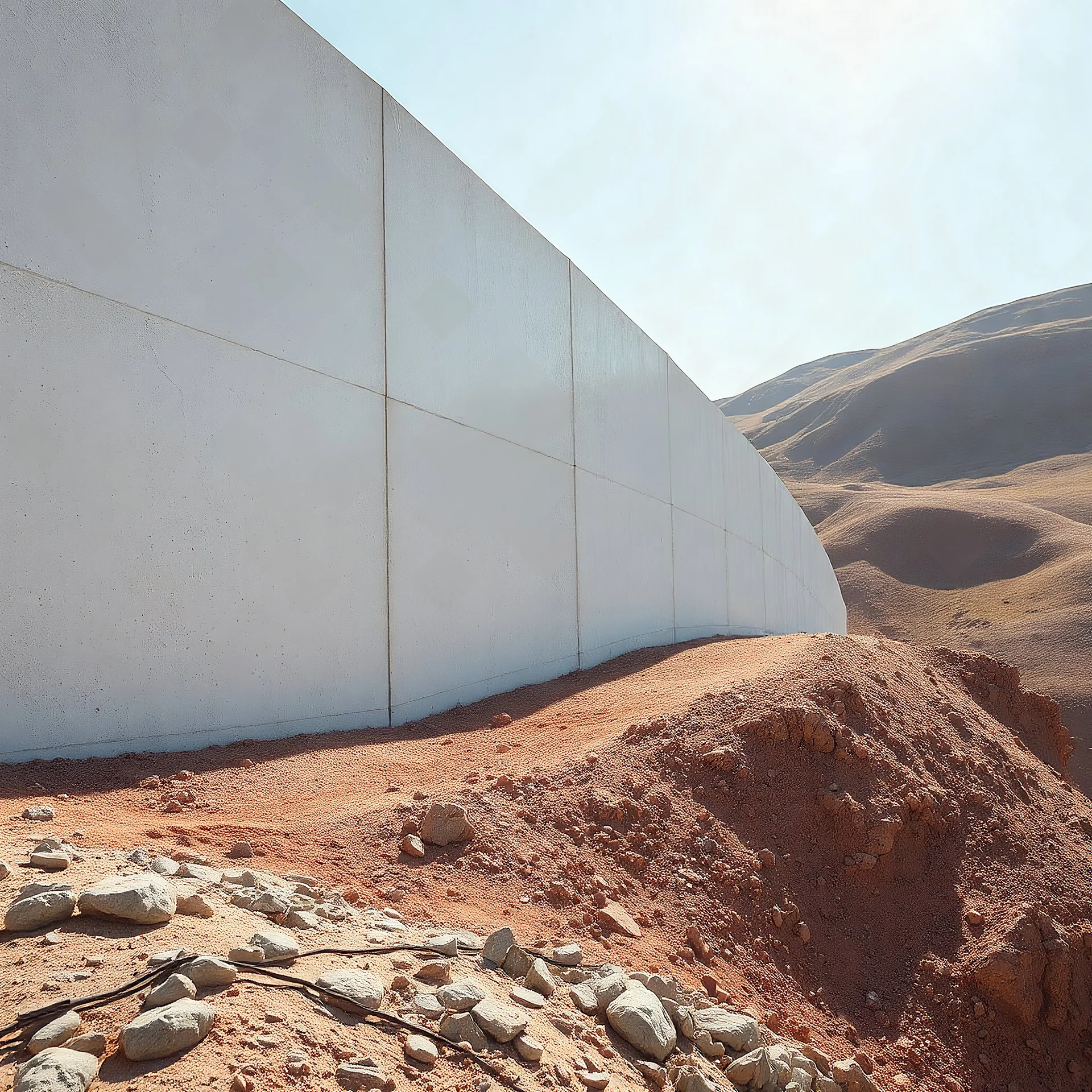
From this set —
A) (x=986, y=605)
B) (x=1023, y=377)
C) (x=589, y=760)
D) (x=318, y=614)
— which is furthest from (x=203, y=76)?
(x=1023, y=377)

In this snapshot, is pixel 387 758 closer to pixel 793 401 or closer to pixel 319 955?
pixel 319 955

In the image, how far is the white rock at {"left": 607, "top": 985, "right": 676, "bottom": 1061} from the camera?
2418 mm

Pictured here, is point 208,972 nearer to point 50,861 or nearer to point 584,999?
point 50,861

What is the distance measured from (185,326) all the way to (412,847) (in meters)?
2.83

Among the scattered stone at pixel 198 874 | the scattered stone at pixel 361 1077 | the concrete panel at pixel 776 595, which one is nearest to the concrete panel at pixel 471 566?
the scattered stone at pixel 198 874

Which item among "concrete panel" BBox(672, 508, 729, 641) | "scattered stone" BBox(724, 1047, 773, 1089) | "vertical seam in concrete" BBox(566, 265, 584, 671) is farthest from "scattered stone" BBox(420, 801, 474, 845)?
"concrete panel" BBox(672, 508, 729, 641)

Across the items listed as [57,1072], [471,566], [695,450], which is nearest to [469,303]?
[471,566]

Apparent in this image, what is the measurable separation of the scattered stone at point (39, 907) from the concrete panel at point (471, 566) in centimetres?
347

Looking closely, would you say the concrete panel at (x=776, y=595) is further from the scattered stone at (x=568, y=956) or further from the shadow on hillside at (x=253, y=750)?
the scattered stone at (x=568, y=956)

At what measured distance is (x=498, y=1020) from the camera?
83.6 inches

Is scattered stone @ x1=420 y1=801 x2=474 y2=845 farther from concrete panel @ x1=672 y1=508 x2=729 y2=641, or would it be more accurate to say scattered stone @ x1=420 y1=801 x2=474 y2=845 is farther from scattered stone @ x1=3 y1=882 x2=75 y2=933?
concrete panel @ x1=672 y1=508 x2=729 y2=641

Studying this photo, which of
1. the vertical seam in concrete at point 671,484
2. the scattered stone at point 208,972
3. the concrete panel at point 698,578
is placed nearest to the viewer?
the scattered stone at point 208,972

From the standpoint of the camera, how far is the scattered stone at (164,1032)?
1.66m

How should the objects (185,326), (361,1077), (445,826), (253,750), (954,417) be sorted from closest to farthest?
(361,1077) → (445,826) → (185,326) → (253,750) → (954,417)
